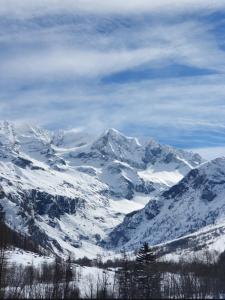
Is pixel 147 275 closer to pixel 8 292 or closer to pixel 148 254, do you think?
pixel 148 254

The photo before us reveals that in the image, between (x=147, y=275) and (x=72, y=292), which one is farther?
(x=72, y=292)

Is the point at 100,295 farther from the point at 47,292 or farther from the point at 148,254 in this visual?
the point at 148,254

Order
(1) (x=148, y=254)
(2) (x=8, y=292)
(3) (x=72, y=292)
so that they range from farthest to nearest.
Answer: (3) (x=72, y=292)
(2) (x=8, y=292)
(1) (x=148, y=254)

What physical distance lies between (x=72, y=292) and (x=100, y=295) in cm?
935

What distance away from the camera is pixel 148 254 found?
Result: 162 meters

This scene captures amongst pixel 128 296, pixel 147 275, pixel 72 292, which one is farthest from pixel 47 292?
pixel 147 275

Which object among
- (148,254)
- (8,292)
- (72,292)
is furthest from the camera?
(72,292)

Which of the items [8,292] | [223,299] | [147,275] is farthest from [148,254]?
[8,292]

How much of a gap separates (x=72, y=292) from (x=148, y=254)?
39492 millimetres

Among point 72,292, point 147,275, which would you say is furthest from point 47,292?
point 147,275

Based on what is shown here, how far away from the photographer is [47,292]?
193 meters

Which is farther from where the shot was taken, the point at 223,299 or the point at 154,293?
the point at 154,293

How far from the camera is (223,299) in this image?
18012 centimetres

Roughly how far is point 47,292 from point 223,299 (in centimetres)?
5089
